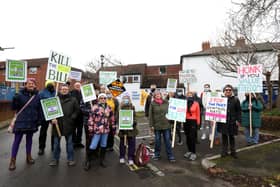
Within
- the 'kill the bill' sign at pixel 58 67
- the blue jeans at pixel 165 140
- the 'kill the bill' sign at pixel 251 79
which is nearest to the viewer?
the blue jeans at pixel 165 140

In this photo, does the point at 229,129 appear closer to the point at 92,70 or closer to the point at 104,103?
the point at 104,103

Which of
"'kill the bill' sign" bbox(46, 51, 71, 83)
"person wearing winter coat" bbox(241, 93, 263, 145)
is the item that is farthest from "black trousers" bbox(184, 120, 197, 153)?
"'kill the bill' sign" bbox(46, 51, 71, 83)

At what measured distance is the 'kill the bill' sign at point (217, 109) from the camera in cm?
547

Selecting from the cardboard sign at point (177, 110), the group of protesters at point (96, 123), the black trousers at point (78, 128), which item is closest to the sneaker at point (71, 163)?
the group of protesters at point (96, 123)

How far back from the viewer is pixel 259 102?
267 inches

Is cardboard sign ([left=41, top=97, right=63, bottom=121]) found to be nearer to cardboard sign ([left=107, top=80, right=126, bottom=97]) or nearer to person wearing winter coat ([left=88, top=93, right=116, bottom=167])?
person wearing winter coat ([left=88, top=93, right=116, bottom=167])

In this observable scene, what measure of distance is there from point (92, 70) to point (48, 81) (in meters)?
42.2

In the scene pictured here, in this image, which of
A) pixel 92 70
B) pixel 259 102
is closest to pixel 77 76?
pixel 259 102

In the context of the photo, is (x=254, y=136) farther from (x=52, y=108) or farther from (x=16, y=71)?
(x=16, y=71)

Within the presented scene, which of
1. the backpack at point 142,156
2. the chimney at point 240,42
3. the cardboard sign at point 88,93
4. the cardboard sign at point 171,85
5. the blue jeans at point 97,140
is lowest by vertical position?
the backpack at point 142,156

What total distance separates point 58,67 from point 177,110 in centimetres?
369

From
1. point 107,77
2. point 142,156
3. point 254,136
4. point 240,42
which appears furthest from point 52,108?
point 240,42

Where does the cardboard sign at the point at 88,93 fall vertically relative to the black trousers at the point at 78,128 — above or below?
above

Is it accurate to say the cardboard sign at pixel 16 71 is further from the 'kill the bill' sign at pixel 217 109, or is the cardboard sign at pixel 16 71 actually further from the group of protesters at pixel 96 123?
the 'kill the bill' sign at pixel 217 109
